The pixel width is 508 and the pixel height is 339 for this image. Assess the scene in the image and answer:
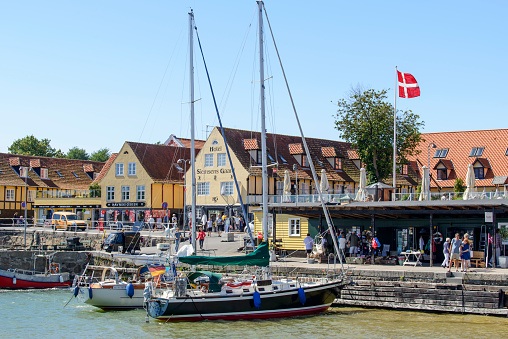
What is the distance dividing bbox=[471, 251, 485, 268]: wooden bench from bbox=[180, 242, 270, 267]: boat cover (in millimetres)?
9876

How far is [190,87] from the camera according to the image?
35.8 metres

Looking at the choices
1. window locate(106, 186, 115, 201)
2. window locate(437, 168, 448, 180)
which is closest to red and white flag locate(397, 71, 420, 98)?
window locate(437, 168, 448, 180)

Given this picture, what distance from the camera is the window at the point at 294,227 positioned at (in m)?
38.9

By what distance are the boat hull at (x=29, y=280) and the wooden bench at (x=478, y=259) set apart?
2297 cm

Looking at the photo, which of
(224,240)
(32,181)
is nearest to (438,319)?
(224,240)

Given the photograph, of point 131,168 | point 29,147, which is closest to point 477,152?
point 131,168

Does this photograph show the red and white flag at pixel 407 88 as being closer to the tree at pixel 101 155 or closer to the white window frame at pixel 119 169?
the white window frame at pixel 119 169

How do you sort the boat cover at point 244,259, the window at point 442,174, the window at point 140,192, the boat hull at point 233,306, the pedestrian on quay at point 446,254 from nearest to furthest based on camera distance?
1. the boat hull at point 233,306
2. the boat cover at point 244,259
3. the pedestrian on quay at point 446,254
4. the window at point 140,192
5. the window at point 442,174

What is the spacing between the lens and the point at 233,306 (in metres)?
25.9

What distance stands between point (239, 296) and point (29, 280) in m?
17.7

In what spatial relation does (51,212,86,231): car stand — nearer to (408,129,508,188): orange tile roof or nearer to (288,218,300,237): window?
(288,218,300,237): window

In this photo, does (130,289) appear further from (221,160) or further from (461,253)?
(221,160)

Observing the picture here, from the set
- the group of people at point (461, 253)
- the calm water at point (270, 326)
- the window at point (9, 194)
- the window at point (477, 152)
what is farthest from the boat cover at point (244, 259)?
the window at point (9, 194)

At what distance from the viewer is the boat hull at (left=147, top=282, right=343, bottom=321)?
84.2ft
